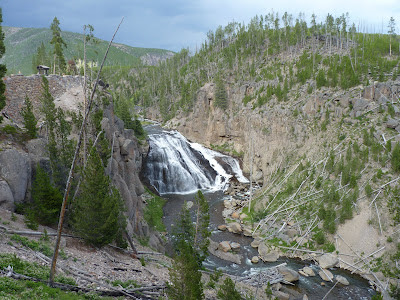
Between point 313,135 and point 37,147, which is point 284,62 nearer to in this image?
point 313,135

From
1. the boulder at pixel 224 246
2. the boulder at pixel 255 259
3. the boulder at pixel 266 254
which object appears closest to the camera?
the boulder at pixel 255 259

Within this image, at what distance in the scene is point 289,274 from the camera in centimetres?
2611

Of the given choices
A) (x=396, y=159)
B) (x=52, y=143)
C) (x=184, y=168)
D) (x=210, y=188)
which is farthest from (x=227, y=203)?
(x=52, y=143)

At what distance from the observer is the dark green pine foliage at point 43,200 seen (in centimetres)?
1803

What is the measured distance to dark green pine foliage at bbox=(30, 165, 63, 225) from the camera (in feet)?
59.2

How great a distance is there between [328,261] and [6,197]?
2974cm

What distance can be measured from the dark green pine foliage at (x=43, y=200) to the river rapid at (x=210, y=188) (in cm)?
1575

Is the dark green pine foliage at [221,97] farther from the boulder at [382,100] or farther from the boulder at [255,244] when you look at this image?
the boulder at [255,244]

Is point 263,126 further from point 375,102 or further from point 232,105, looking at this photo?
point 375,102

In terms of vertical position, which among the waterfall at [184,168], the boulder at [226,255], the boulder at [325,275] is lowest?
the boulder at [325,275]

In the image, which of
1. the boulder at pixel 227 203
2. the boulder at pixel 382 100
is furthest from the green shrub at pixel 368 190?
the boulder at pixel 227 203

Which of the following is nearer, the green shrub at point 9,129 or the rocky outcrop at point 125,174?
the green shrub at point 9,129

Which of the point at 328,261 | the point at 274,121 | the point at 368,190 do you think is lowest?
the point at 328,261

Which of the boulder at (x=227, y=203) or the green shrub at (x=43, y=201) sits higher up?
the green shrub at (x=43, y=201)
